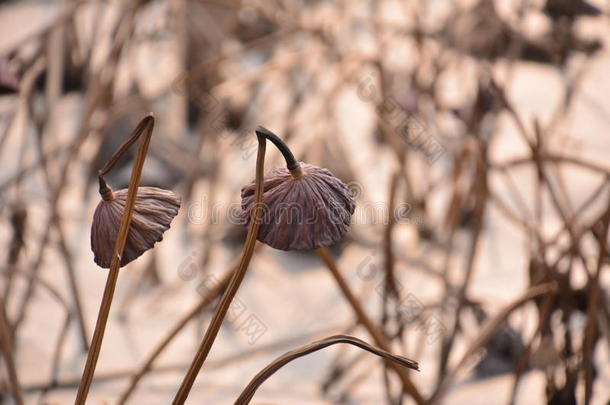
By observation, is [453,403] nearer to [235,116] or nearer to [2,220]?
[2,220]

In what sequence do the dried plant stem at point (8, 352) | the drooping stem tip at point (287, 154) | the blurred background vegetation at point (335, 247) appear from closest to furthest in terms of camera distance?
the drooping stem tip at point (287, 154), the dried plant stem at point (8, 352), the blurred background vegetation at point (335, 247)

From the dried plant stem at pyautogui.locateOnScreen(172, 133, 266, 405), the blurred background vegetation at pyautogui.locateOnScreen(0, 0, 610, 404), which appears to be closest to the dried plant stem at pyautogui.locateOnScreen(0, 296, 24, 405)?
the blurred background vegetation at pyautogui.locateOnScreen(0, 0, 610, 404)

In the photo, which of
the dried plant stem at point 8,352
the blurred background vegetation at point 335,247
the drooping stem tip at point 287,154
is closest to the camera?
the drooping stem tip at point 287,154

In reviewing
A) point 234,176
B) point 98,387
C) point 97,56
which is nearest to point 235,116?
point 234,176

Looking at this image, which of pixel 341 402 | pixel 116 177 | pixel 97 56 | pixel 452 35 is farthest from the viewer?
pixel 97 56

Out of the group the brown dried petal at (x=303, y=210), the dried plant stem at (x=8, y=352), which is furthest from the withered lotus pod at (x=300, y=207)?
the dried plant stem at (x=8, y=352)

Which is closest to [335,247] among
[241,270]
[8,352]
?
[8,352]

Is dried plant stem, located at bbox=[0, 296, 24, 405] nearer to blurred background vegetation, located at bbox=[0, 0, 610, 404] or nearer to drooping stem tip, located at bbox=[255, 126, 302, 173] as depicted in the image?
blurred background vegetation, located at bbox=[0, 0, 610, 404]

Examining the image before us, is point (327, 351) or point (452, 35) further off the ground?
point (452, 35)

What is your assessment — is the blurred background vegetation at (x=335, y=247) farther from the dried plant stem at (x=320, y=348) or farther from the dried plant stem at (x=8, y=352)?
the dried plant stem at (x=320, y=348)
